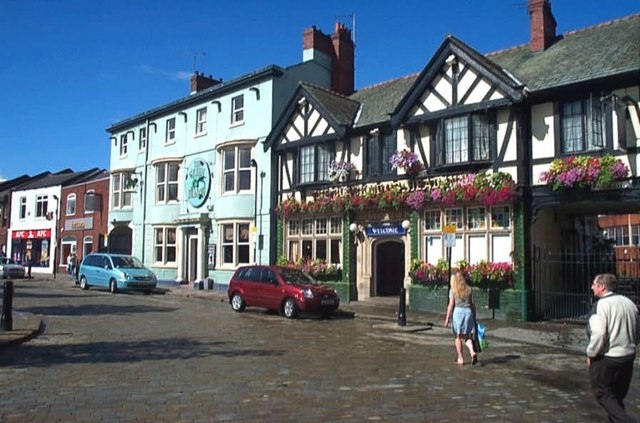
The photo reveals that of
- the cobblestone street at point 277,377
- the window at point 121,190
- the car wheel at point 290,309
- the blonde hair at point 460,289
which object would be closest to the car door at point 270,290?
the car wheel at point 290,309

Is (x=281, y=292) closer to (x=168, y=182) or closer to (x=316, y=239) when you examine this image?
(x=316, y=239)

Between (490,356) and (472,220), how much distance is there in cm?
760

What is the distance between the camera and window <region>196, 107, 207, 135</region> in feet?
99.3

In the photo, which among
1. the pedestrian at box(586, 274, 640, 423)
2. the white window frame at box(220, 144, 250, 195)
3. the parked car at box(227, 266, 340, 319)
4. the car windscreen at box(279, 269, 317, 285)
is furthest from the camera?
the white window frame at box(220, 144, 250, 195)

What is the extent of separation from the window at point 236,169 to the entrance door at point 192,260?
431 centimetres

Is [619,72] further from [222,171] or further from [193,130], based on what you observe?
[193,130]

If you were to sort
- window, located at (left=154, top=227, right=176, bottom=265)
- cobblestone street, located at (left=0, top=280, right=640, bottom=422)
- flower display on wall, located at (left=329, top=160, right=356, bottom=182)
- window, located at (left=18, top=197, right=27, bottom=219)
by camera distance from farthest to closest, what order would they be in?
window, located at (left=18, top=197, right=27, bottom=219) → window, located at (left=154, top=227, right=176, bottom=265) → flower display on wall, located at (left=329, top=160, right=356, bottom=182) → cobblestone street, located at (left=0, top=280, right=640, bottom=422)

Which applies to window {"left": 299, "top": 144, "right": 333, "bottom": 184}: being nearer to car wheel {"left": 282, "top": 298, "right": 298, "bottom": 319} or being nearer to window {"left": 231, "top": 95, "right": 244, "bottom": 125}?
window {"left": 231, "top": 95, "right": 244, "bottom": 125}

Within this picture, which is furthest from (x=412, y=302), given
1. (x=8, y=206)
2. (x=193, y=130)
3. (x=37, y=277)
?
(x=8, y=206)

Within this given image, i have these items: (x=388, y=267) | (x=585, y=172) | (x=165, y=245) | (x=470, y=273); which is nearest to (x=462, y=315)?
(x=585, y=172)

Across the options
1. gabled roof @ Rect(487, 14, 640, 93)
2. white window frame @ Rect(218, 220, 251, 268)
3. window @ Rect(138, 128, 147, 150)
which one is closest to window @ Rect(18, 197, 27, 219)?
window @ Rect(138, 128, 147, 150)

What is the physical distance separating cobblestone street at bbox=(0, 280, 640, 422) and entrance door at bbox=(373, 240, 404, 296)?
6914 mm

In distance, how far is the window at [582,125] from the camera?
15953 mm

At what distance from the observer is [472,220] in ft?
61.4
